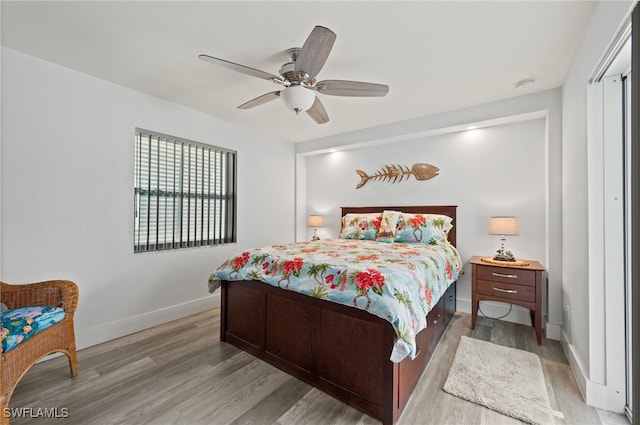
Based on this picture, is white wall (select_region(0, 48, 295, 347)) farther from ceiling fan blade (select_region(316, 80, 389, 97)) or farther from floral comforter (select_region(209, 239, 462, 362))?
ceiling fan blade (select_region(316, 80, 389, 97))

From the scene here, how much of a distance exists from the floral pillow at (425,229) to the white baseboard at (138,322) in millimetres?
2662

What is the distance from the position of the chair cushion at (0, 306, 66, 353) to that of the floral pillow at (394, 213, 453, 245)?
10.8 feet

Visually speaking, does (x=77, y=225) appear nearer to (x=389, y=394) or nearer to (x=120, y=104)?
(x=120, y=104)

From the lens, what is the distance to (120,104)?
2.82m

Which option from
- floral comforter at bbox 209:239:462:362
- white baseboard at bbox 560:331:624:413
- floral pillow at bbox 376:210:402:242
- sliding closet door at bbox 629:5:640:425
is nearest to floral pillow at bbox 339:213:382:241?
floral pillow at bbox 376:210:402:242

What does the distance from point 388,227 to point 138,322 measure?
122 inches

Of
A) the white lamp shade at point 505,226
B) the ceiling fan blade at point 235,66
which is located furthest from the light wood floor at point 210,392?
the ceiling fan blade at point 235,66

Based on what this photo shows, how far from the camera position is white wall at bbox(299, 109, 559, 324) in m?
3.13

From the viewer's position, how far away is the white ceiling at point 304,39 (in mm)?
1750

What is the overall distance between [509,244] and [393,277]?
2.35 metres

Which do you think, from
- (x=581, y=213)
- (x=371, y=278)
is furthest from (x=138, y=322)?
(x=581, y=213)

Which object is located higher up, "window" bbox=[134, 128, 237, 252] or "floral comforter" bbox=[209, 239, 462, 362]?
"window" bbox=[134, 128, 237, 252]

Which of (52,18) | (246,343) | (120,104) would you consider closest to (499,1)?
(52,18)

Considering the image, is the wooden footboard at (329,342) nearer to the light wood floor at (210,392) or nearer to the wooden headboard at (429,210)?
the light wood floor at (210,392)
